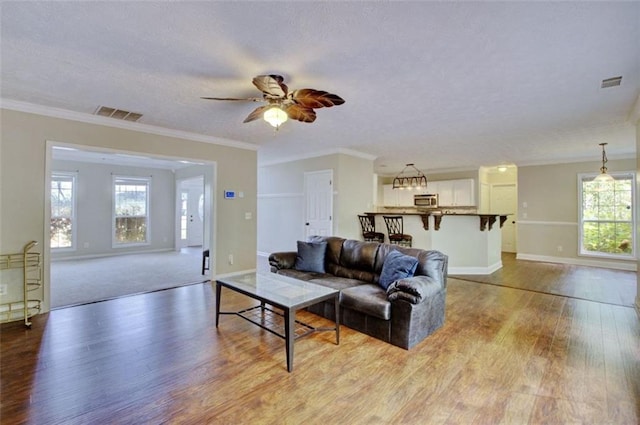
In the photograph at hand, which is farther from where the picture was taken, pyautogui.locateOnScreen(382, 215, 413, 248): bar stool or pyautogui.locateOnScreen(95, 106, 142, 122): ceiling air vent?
pyautogui.locateOnScreen(382, 215, 413, 248): bar stool

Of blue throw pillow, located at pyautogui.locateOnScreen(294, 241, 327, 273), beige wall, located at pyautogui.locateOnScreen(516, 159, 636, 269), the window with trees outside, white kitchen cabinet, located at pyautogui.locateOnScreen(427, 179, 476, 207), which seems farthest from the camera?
white kitchen cabinet, located at pyautogui.locateOnScreen(427, 179, 476, 207)

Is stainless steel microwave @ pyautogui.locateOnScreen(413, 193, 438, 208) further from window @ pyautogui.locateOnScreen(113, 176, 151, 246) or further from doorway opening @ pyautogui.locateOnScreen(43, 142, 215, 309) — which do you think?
window @ pyautogui.locateOnScreen(113, 176, 151, 246)

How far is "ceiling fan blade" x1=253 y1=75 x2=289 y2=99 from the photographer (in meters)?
2.42

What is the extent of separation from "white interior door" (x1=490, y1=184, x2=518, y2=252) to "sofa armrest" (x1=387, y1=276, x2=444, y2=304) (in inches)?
280

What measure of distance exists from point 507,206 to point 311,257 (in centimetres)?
733

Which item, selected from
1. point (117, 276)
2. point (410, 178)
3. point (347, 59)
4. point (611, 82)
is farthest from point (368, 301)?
point (410, 178)

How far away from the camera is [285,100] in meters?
2.82

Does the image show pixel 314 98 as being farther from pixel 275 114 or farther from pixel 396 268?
pixel 396 268

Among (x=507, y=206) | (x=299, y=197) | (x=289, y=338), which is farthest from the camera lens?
(x=507, y=206)

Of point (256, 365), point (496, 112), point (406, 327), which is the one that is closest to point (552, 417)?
point (406, 327)

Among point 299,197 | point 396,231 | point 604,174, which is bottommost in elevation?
point 396,231

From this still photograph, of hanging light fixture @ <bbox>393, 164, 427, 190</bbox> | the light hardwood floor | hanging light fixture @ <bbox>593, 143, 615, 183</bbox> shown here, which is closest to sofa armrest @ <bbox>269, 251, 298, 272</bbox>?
the light hardwood floor

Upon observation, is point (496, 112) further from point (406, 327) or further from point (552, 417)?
point (552, 417)

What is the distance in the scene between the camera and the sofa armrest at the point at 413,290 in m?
2.70
